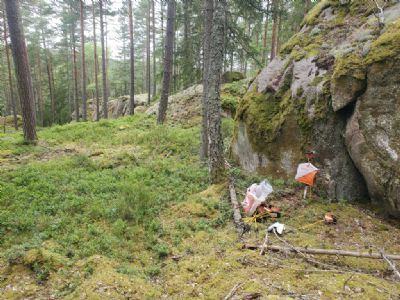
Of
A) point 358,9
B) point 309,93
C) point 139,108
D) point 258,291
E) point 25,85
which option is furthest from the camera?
point 139,108

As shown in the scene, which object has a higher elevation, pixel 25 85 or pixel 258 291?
pixel 25 85

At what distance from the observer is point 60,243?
4.66 metres

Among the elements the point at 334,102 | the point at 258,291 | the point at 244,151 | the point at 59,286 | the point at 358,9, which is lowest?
the point at 59,286

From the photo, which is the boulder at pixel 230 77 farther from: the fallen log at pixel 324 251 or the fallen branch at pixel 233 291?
the fallen branch at pixel 233 291

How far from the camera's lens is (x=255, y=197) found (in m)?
5.33

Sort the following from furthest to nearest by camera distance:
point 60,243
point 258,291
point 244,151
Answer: point 244,151, point 60,243, point 258,291

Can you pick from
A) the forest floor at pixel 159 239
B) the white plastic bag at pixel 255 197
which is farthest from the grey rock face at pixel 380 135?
the white plastic bag at pixel 255 197

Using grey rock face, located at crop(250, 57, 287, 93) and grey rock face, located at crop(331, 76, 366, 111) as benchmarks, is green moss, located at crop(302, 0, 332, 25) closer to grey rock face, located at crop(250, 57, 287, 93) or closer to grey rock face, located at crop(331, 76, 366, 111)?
grey rock face, located at crop(250, 57, 287, 93)

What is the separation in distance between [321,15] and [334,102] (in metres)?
A: 3.76

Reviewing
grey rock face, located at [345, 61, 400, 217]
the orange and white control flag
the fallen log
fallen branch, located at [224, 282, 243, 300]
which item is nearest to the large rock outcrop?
grey rock face, located at [345, 61, 400, 217]

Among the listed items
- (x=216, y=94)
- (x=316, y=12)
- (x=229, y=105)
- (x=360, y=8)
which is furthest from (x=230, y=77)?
(x=216, y=94)

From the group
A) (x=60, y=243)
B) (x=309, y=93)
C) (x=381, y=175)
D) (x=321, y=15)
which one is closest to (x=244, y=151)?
(x=309, y=93)

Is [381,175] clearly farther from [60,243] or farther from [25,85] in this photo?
[25,85]

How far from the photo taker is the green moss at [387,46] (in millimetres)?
4793
